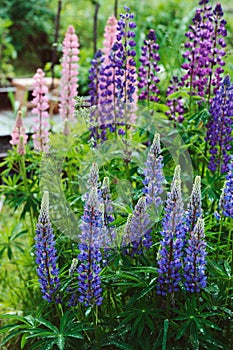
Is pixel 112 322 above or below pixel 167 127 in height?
below

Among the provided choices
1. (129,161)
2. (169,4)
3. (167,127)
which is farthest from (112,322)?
(169,4)

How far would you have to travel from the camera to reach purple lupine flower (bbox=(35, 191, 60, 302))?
202 cm

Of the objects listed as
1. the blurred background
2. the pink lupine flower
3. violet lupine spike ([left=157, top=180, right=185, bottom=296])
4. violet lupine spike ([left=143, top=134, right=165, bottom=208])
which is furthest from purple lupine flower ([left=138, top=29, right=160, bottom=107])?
the blurred background

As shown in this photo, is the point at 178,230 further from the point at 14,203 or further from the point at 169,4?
the point at 169,4

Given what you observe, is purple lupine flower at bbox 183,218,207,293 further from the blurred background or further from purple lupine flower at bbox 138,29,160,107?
the blurred background

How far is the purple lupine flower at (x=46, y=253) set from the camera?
6.62 feet

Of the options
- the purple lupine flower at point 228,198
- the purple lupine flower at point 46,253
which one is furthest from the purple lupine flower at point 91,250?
the purple lupine flower at point 228,198

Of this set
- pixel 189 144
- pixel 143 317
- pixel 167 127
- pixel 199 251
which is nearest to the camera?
pixel 199 251

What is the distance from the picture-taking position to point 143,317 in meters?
2.17

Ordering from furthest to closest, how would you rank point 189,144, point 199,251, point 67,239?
point 189,144, point 67,239, point 199,251

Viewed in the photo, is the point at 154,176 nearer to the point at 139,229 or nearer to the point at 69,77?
the point at 139,229

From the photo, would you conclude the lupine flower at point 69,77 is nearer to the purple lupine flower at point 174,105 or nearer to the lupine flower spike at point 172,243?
the purple lupine flower at point 174,105

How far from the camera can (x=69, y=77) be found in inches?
126

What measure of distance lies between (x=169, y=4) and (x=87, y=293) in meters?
6.91
